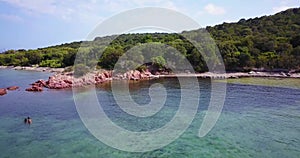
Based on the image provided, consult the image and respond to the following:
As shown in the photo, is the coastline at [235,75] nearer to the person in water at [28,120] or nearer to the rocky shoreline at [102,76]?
the rocky shoreline at [102,76]

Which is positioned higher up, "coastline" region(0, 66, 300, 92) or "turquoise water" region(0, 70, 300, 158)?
"coastline" region(0, 66, 300, 92)

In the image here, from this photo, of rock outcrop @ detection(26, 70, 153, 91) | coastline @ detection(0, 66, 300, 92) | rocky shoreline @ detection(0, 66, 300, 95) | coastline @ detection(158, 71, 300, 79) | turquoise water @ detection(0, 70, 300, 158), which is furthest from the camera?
coastline @ detection(158, 71, 300, 79)

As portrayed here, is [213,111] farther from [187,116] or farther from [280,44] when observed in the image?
[280,44]

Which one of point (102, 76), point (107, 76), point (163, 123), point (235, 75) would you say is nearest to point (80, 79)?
point (102, 76)

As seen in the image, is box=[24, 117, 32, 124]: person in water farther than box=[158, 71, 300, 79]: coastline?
No

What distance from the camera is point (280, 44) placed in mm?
57750

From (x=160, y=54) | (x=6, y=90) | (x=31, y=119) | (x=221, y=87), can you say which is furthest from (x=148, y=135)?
(x=160, y=54)

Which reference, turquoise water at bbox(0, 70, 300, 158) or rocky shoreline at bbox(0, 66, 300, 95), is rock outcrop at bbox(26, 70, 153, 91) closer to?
rocky shoreline at bbox(0, 66, 300, 95)

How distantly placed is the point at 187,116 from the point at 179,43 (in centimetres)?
4197

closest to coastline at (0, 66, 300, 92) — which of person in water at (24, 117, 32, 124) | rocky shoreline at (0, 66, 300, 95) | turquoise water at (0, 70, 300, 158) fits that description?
rocky shoreline at (0, 66, 300, 95)

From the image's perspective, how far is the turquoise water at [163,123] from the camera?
16844 mm

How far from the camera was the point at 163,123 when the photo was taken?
75.0 ft

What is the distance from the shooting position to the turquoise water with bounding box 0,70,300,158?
16844mm

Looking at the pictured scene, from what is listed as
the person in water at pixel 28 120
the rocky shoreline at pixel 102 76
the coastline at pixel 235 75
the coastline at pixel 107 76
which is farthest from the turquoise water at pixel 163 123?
the coastline at pixel 235 75
